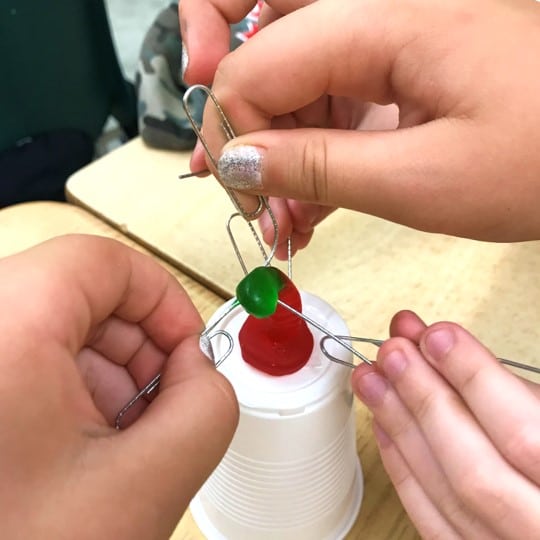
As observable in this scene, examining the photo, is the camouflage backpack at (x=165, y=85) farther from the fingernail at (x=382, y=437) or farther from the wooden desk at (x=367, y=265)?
the fingernail at (x=382, y=437)

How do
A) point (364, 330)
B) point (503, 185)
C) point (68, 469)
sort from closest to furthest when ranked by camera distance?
point (68, 469)
point (503, 185)
point (364, 330)

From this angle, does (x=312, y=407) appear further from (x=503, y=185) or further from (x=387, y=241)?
(x=387, y=241)

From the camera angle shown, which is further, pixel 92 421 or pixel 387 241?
pixel 387 241

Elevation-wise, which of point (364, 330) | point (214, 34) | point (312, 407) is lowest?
point (364, 330)

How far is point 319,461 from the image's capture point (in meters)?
0.39

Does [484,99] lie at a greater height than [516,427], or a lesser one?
greater

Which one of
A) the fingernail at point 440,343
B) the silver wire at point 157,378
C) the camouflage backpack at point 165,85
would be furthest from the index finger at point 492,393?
the camouflage backpack at point 165,85

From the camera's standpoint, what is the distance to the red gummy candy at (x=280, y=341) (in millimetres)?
385

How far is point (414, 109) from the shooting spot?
403 mm

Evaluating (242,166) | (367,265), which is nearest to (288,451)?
(242,166)

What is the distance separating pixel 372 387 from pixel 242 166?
154 millimetres

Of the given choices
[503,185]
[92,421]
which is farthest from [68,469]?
[503,185]

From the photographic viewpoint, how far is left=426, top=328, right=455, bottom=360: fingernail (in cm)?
37

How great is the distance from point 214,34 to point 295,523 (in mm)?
330
